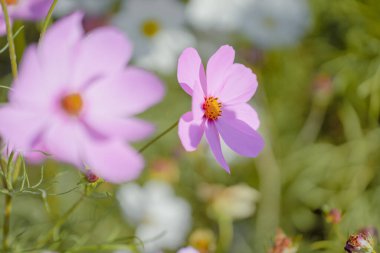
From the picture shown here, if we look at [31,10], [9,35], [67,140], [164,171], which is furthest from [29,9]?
[164,171]

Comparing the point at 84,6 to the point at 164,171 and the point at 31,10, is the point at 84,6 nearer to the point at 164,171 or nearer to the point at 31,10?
the point at 164,171

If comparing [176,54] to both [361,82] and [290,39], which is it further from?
[361,82]

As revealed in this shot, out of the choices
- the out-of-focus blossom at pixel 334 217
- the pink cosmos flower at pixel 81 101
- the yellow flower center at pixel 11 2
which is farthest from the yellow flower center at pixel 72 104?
the out-of-focus blossom at pixel 334 217

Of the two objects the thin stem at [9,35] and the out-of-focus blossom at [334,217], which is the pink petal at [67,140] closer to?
the thin stem at [9,35]

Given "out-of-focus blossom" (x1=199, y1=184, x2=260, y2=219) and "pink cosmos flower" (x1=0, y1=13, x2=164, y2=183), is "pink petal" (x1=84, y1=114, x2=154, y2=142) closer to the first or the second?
"pink cosmos flower" (x1=0, y1=13, x2=164, y2=183)

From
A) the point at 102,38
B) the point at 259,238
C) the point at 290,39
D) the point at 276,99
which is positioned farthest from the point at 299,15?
the point at 102,38
